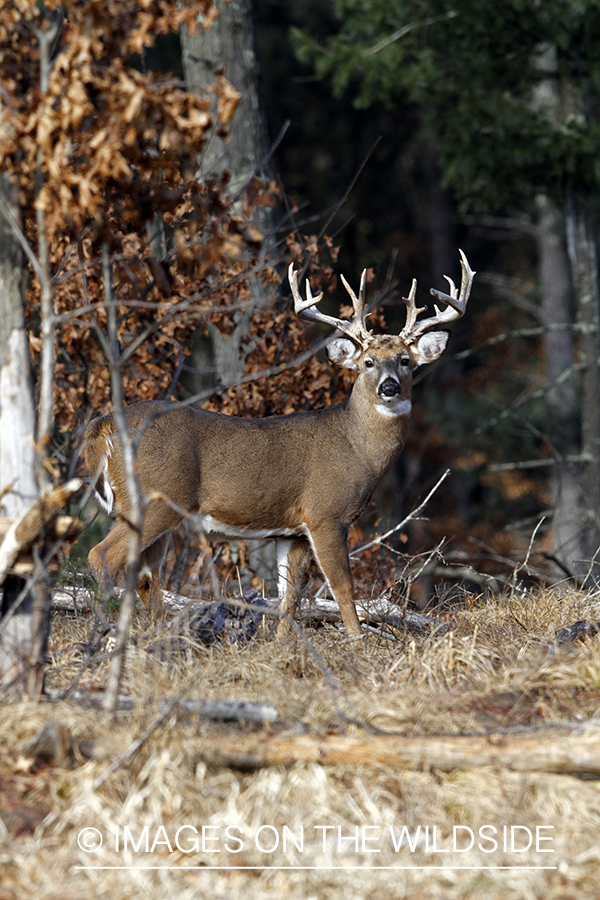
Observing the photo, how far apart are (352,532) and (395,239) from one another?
14259 millimetres

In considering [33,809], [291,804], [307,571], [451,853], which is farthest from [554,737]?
[307,571]

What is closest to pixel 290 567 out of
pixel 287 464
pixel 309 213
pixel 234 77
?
pixel 287 464

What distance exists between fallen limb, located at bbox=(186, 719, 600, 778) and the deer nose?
2.99 metres

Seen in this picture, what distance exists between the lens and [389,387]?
21.0 feet

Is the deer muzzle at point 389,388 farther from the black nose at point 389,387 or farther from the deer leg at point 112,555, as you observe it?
Result: the deer leg at point 112,555

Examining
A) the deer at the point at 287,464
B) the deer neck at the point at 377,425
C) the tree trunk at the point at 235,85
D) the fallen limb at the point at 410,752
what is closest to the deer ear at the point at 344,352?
the deer at the point at 287,464

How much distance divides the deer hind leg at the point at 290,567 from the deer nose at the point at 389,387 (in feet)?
3.41

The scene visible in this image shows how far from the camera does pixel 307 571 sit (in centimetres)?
679

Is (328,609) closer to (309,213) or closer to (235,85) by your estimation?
(235,85)

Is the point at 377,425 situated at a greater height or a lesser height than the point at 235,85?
lesser

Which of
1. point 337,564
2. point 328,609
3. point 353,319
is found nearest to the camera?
point 337,564

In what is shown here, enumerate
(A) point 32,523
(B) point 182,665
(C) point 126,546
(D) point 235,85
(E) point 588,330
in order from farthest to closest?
(E) point 588,330
(D) point 235,85
(C) point 126,546
(B) point 182,665
(A) point 32,523

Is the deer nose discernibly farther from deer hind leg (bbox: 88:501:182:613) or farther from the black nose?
deer hind leg (bbox: 88:501:182:613)

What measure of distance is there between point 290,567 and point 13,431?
2809 mm
